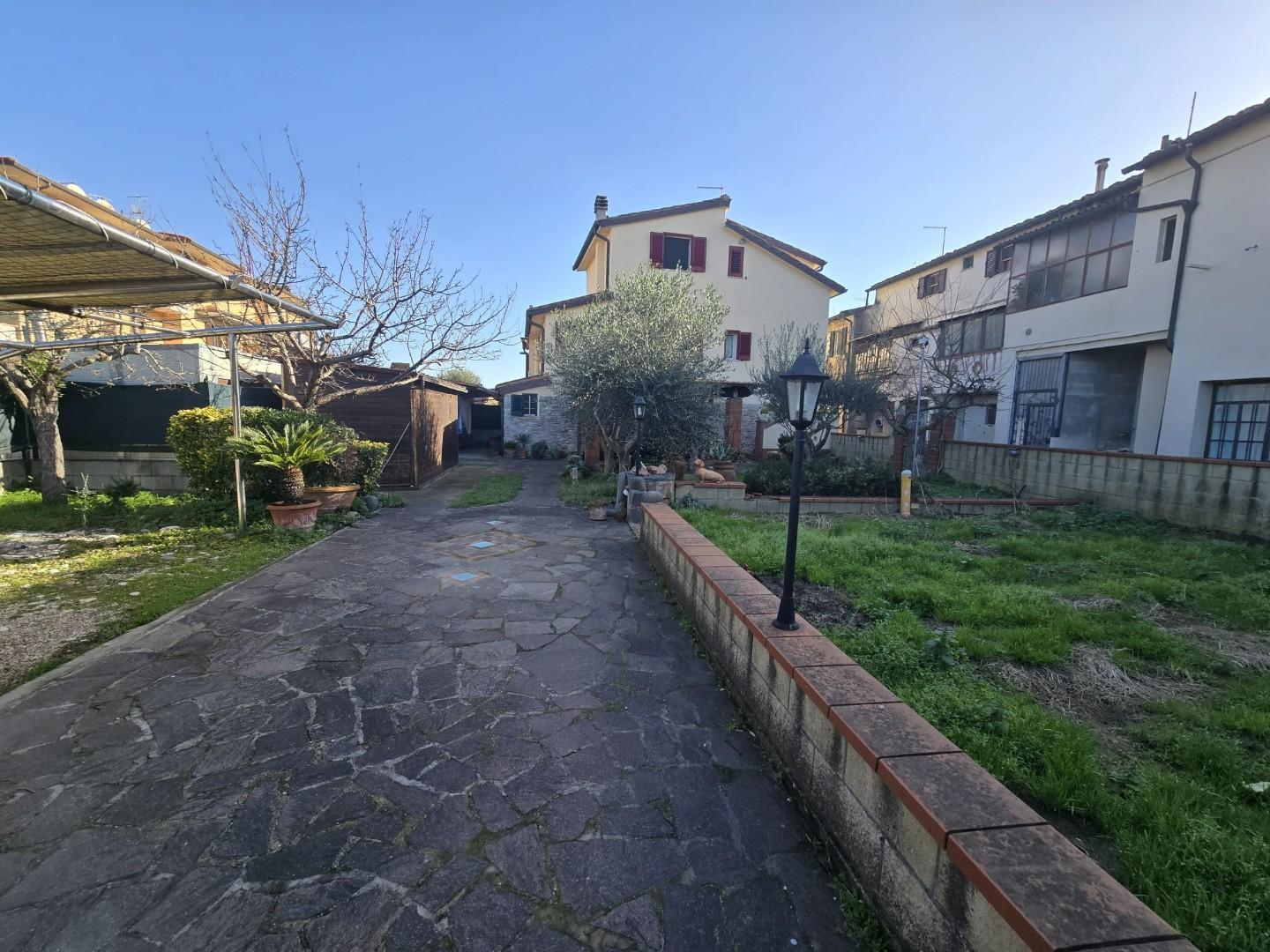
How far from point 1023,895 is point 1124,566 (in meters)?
5.45

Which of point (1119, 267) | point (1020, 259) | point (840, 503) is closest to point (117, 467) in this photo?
point (840, 503)

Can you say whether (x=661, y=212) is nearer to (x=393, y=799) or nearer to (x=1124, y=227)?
(x=1124, y=227)

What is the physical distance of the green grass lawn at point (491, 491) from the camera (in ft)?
32.0

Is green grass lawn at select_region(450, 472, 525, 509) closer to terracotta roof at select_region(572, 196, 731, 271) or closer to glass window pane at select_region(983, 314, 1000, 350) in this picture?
terracotta roof at select_region(572, 196, 731, 271)

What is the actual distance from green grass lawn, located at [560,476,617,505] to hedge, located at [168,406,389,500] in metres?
3.82

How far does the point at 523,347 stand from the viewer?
25.0 meters

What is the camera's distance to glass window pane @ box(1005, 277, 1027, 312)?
550 inches

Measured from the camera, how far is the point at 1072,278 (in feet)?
41.7

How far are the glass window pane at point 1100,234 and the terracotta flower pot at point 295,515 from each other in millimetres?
16021

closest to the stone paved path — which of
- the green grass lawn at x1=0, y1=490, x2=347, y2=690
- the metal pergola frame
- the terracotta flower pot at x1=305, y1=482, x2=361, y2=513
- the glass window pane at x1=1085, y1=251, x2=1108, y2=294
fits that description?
the green grass lawn at x1=0, y1=490, x2=347, y2=690

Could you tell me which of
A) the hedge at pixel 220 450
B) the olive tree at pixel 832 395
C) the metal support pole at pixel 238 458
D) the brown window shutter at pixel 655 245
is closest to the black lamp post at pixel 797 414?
the metal support pole at pixel 238 458

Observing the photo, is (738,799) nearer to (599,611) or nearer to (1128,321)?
(599,611)

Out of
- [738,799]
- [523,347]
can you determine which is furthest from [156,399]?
[523,347]

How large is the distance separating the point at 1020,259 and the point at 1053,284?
58.7 inches
